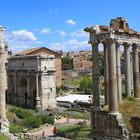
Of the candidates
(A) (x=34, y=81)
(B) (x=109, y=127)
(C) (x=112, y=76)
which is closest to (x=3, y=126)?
(B) (x=109, y=127)

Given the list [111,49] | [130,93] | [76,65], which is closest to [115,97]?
[111,49]

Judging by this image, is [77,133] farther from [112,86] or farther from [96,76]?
[112,86]

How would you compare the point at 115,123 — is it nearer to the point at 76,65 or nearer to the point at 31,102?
the point at 31,102

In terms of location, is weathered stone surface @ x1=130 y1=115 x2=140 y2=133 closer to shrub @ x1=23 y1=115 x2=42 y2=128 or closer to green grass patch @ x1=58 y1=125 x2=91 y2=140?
green grass patch @ x1=58 y1=125 x2=91 y2=140

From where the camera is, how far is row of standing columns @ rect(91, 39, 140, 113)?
23.5m

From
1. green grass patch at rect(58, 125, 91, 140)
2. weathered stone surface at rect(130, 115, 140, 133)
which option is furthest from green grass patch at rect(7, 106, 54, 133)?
weathered stone surface at rect(130, 115, 140, 133)

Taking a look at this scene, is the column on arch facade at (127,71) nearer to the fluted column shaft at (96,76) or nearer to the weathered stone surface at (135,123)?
the fluted column shaft at (96,76)

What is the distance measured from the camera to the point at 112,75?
77.2 feet

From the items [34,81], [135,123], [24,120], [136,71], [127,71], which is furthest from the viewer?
[34,81]

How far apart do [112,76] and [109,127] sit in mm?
3438

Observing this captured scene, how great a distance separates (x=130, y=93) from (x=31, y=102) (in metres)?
24.9

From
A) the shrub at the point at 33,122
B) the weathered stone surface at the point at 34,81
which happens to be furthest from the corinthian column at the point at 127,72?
the weathered stone surface at the point at 34,81

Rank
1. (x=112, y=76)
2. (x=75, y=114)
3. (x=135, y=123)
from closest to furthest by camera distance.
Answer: (x=135, y=123) < (x=112, y=76) < (x=75, y=114)

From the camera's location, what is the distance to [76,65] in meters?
125
